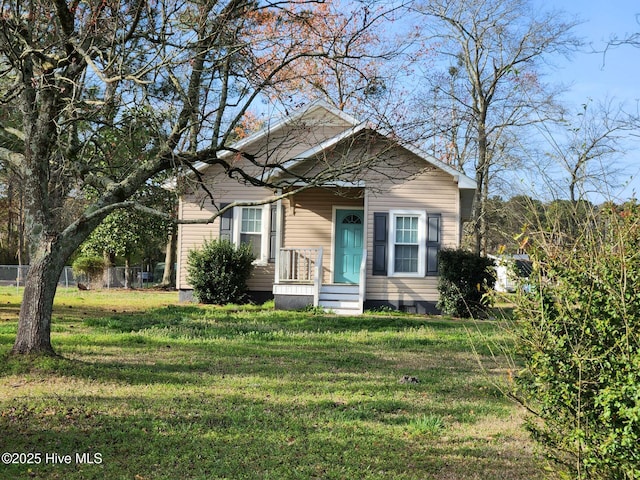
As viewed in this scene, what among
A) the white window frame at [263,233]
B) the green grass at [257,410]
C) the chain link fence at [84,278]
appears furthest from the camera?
the chain link fence at [84,278]

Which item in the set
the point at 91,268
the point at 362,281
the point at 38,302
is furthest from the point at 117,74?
the point at 91,268

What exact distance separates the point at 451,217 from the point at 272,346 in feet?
25.7

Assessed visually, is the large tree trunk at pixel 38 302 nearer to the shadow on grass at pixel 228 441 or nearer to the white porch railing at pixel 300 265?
the shadow on grass at pixel 228 441

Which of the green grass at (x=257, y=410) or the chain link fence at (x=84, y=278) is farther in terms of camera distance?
the chain link fence at (x=84, y=278)

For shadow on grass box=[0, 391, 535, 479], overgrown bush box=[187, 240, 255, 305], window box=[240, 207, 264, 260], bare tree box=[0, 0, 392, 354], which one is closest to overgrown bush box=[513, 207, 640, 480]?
shadow on grass box=[0, 391, 535, 479]

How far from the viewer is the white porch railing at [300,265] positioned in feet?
55.0

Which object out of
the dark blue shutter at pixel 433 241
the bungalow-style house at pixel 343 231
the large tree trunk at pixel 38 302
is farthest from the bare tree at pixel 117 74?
the dark blue shutter at pixel 433 241

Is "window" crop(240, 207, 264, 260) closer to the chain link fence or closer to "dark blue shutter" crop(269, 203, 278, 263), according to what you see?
"dark blue shutter" crop(269, 203, 278, 263)

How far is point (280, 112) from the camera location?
8641 millimetres

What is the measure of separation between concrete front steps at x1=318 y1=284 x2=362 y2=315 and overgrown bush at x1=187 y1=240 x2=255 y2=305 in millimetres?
2397

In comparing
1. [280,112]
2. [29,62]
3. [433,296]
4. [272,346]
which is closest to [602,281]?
[280,112]

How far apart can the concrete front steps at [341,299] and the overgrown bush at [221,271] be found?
240 centimetres

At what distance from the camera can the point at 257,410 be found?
6609 millimetres

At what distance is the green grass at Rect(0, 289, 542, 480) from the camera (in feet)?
16.6
